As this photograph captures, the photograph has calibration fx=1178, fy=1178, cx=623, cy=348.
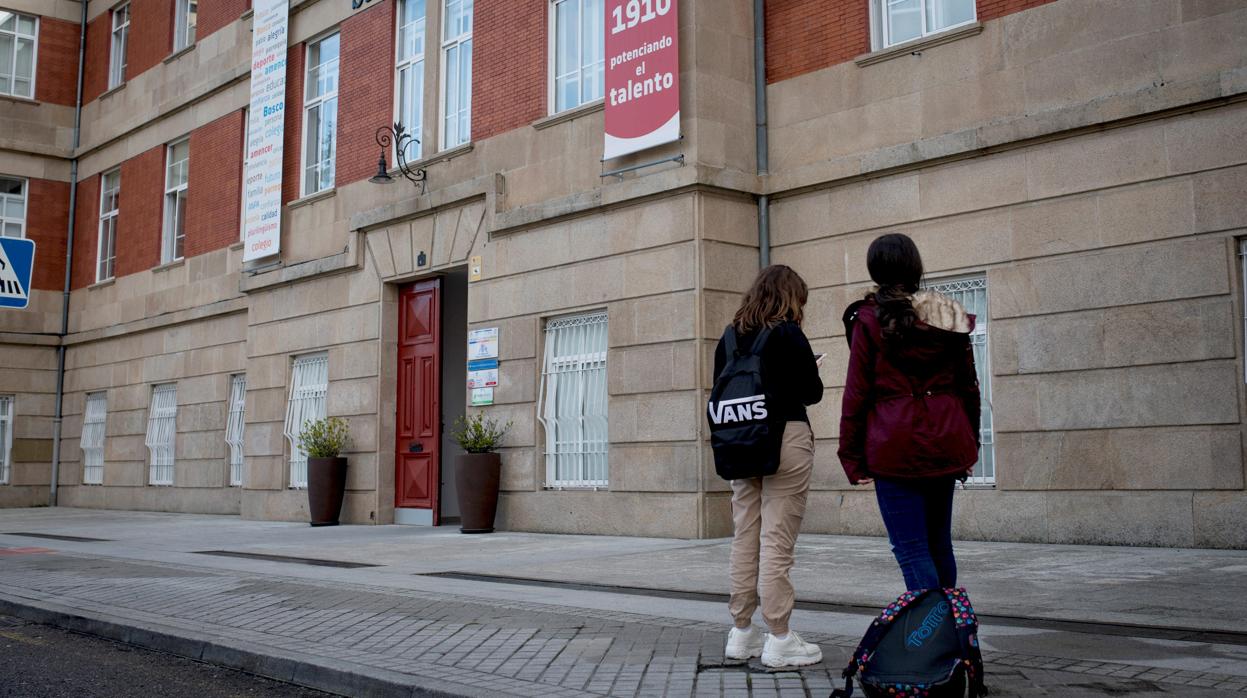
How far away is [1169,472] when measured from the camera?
9805 millimetres

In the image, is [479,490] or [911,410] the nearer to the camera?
[911,410]

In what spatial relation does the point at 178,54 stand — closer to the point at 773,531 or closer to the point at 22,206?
the point at 22,206

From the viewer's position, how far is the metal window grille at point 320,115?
61.8 feet

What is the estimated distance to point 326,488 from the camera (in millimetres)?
16859

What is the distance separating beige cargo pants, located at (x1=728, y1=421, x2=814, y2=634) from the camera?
5195 millimetres

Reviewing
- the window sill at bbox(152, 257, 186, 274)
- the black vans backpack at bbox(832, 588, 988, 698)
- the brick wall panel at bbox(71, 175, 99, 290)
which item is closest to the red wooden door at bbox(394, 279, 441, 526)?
the window sill at bbox(152, 257, 186, 274)

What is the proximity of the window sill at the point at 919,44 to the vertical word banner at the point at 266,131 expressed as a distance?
10.6 meters

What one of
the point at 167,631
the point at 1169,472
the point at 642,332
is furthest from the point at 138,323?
the point at 1169,472

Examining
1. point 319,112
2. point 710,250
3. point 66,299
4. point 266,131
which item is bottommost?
point 710,250

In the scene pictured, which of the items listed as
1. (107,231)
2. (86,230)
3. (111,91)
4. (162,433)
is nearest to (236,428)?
(162,433)

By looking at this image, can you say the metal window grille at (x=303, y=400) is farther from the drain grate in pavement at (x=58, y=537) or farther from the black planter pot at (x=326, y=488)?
the drain grate in pavement at (x=58, y=537)

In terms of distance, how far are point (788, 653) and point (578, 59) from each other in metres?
10.7

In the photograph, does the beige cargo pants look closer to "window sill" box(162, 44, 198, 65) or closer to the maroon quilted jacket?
the maroon quilted jacket

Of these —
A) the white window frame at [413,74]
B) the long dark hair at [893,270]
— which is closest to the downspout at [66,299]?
the white window frame at [413,74]
